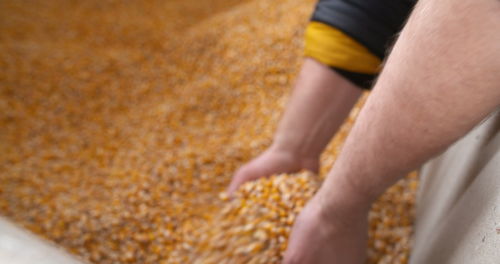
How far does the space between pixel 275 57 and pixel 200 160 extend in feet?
2.02

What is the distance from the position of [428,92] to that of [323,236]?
0.34 metres

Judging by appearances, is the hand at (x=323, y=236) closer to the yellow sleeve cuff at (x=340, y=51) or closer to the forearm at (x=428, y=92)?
the forearm at (x=428, y=92)

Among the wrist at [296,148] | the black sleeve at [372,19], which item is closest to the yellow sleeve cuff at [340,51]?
the black sleeve at [372,19]

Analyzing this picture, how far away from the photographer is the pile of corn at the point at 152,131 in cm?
99

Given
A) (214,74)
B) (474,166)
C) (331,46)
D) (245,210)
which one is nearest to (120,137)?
(214,74)

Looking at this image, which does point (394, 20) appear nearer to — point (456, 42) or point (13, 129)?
point (456, 42)

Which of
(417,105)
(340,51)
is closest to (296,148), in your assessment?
(340,51)

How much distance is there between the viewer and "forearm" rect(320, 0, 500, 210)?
465mm

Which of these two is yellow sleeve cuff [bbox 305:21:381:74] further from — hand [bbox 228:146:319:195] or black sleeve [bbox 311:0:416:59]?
hand [bbox 228:146:319:195]

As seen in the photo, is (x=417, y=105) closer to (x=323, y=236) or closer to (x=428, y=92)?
(x=428, y=92)

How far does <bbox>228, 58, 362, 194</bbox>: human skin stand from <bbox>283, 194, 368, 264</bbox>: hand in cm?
25

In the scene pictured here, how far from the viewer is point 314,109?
99 centimetres

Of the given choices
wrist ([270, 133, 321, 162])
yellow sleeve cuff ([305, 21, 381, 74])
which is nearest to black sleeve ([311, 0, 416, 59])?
yellow sleeve cuff ([305, 21, 381, 74])

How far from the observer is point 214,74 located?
5.81 ft
